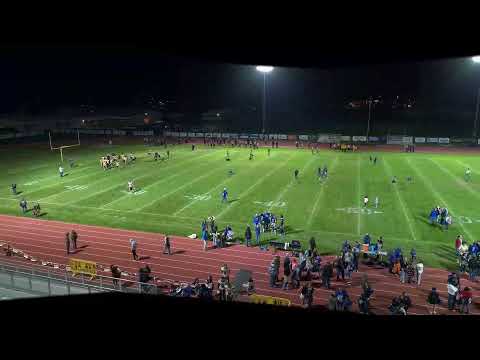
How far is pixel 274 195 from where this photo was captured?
3122 cm

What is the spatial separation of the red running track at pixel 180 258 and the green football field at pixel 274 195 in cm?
147

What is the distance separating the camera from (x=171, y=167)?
42.8 m

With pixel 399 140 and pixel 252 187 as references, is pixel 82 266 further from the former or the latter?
pixel 399 140

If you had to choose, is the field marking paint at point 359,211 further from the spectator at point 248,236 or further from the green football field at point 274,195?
the spectator at point 248,236

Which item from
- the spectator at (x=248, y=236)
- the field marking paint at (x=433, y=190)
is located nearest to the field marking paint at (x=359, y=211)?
the field marking paint at (x=433, y=190)

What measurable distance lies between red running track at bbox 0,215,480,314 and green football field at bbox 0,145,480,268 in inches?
57.8

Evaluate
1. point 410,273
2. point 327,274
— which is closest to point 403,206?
point 410,273

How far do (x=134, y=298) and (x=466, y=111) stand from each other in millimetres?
102931

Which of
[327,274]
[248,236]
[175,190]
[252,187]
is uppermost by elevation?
[252,187]

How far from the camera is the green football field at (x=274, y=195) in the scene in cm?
2378

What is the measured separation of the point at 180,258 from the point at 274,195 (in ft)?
42.2

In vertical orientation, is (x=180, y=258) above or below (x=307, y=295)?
below

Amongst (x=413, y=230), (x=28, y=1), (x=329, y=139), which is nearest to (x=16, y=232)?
(x=413, y=230)

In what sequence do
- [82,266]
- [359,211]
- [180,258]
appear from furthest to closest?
[359,211] < [180,258] < [82,266]
